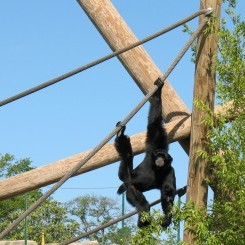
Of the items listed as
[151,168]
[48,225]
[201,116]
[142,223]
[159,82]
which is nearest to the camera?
[159,82]

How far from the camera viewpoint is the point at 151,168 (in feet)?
27.3

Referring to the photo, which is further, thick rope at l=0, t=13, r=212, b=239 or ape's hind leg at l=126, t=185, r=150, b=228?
ape's hind leg at l=126, t=185, r=150, b=228

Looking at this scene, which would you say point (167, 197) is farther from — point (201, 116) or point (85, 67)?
point (85, 67)

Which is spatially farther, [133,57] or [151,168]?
[151,168]

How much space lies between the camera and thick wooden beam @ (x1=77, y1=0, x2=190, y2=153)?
8164mm

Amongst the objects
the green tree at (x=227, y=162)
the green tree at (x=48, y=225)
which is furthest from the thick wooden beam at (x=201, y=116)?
the green tree at (x=48, y=225)

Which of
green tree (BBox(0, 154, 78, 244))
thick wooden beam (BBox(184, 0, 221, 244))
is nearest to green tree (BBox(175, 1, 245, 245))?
thick wooden beam (BBox(184, 0, 221, 244))

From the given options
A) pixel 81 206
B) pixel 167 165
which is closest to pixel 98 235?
pixel 81 206

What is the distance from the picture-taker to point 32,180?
8055mm

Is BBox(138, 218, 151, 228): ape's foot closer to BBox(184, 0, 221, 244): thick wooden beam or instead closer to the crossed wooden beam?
BBox(184, 0, 221, 244): thick wooden beam

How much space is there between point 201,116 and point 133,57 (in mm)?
932

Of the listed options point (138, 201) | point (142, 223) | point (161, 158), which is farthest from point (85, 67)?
point (142, 223)

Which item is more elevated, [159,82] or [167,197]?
[159,82]

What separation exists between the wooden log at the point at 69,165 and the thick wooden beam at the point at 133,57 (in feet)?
0.51
